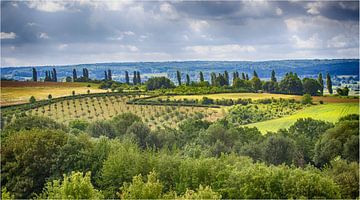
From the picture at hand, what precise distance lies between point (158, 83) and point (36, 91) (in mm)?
32141

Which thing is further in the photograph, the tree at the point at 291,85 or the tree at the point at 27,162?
the tree at the point at 291,85

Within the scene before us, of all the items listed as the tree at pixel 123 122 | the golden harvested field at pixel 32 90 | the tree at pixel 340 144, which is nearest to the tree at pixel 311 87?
the tree at pixel 340 144

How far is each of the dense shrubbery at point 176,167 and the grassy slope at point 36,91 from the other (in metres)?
12.8

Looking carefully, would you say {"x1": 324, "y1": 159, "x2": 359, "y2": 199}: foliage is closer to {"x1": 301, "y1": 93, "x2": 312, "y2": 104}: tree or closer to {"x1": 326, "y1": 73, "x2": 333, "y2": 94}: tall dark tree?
{"x1": 301, "y1": 93, "x2": 312, "y2": 104}: tree

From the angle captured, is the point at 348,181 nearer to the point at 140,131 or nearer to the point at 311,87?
the point at 140,131

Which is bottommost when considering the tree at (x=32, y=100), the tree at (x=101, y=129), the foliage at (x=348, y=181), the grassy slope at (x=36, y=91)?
the foliage at (x=348, y=181)

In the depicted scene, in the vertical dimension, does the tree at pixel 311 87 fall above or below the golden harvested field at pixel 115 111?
above

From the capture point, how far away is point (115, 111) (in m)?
70.5

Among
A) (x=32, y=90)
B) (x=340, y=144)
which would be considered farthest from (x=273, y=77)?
(x=32, y=90)

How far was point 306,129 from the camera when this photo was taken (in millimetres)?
60406

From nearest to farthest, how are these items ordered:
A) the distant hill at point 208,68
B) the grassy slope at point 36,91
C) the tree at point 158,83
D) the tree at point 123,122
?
the tree at point 123,122, the grassy slope at point 36,91, the tree at point 158,83, the distant hill at point 208,68

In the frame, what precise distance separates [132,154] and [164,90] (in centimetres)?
5591

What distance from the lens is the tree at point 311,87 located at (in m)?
82.4

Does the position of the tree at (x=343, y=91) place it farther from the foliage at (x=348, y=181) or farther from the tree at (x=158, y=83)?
the foliage at (x=348, y=181)
